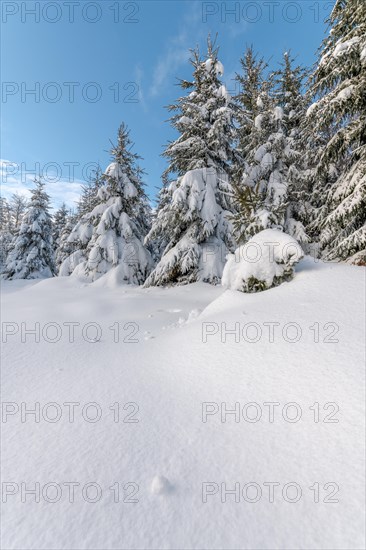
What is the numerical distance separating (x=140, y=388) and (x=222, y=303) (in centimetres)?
265

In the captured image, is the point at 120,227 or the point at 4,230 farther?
the point at 4,230

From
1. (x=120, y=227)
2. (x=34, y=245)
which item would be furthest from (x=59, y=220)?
(x=120, y=227)

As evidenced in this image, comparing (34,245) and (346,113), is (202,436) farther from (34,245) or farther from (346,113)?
(34,245)

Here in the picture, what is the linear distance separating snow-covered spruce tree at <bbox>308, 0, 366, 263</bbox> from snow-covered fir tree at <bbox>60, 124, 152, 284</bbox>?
865 cm

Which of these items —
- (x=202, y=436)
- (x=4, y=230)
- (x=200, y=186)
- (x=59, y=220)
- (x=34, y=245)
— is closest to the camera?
(x=202, y=436)

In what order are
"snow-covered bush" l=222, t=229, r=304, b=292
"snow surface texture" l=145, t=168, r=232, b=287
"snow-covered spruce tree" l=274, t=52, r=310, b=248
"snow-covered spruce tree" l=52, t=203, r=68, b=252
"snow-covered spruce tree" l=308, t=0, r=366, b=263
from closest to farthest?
"snow-covered bush" l=222, t=229, r=304, b=292
"snow-covered spruce tree" l=308, t=0, r=366, b=263
"snow surface texture" l=145, t=168, r=232, b=287
"snow-covered spruce tree" l=274, t=52, r=310, b=248
"snow-covered spruce tree" l=52, t=203, r=68, b=252

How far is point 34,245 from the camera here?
25.8 m

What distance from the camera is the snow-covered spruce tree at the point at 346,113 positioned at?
25.0 ft

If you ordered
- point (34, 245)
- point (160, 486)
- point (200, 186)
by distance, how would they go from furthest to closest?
point (34, 245)
point (200, 186)
point (160, 486)

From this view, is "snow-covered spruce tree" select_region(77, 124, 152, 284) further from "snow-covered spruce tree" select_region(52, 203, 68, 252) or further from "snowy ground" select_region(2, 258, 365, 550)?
"snow-covered spruce tree" select_region(52, 203, 68, 252)

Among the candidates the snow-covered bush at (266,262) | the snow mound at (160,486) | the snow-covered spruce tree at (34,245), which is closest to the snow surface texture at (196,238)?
the snow-covered bush at (266,262)

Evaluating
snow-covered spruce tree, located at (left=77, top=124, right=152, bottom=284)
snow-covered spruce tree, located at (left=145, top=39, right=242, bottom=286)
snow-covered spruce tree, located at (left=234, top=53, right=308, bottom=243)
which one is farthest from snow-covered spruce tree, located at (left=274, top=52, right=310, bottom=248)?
snow-covered spruce tree, located at (left=77, top=124, right=152, bottom=284)

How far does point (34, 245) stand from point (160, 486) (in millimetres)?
27469

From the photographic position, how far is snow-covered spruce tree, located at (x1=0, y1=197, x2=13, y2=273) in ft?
133
